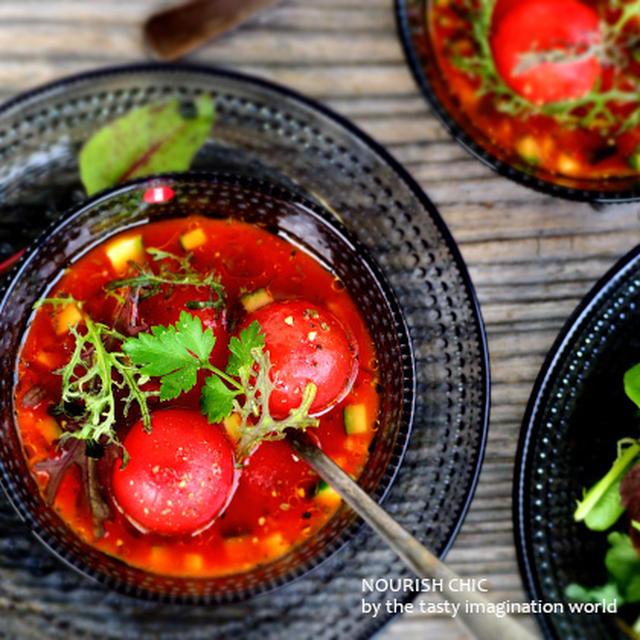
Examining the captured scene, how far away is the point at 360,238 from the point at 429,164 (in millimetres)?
223

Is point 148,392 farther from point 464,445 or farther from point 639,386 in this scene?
point 639,386

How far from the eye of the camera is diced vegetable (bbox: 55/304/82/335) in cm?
109

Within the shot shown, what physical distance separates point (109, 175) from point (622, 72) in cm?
89

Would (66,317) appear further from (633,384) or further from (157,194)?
(633,384)

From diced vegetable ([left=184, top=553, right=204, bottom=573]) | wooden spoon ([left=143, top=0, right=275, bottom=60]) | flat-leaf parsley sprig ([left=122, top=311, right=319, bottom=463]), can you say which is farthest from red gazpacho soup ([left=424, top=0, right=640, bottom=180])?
diced vegetable ([left=184, top=553, right=204, bottom=573])

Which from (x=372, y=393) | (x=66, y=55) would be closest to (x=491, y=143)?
(x=372, y=393)

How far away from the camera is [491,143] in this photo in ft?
4.17

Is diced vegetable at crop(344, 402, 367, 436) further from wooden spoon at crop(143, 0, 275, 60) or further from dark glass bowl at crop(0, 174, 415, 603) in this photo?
wooden spoon at crop(143, 0, 275, 60)

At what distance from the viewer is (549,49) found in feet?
4.17

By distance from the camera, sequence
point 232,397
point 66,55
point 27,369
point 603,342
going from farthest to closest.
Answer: point 66,55 < point 603,342 < point 27,369 < point 232,397

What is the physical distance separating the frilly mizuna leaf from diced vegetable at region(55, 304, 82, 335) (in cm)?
24

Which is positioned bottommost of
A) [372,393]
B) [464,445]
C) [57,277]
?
[464,445]

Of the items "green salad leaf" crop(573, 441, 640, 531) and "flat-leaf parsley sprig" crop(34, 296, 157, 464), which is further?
"green salad leaf" crop(573, 441, 640, 531)

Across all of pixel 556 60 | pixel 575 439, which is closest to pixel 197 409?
pixel 575 439
